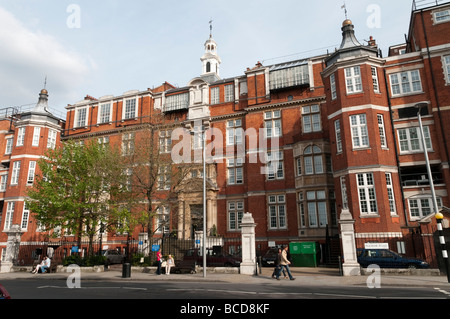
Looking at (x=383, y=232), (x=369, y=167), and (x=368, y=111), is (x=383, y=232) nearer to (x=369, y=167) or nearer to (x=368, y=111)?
(x=369, y=167)

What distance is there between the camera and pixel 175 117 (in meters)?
→ 37.8

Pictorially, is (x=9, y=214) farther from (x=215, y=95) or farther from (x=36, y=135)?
(x=215, y=95)

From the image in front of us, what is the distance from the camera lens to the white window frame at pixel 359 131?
24.7 metres

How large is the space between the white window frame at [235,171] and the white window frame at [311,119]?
24.7ft

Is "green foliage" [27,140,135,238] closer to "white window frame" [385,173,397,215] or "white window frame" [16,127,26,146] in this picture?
"white window frame" [16,127,26,146]

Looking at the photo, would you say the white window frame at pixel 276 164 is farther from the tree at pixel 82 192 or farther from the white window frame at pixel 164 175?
the tree at pixel 82 192

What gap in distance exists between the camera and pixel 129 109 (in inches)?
1581

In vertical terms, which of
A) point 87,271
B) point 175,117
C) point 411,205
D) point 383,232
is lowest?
point 87,271

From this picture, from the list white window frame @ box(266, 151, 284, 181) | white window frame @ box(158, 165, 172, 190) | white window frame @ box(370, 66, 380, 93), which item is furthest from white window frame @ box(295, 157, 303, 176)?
white window frame @ box(158, 165, 172, 190)

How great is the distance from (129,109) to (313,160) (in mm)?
23808

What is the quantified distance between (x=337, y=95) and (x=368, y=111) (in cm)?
283
